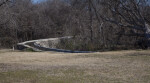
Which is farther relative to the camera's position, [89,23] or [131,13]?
[89,23]

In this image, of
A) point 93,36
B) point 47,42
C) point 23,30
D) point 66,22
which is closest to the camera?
point 93,36

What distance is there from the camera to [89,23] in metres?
35.2

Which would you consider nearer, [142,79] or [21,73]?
[142,79]

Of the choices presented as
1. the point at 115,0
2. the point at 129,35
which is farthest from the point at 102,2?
the point at 129,35

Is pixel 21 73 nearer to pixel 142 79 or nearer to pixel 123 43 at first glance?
pixel 142 79

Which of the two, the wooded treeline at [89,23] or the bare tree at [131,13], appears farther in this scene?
the wooded treeline at [89,23]

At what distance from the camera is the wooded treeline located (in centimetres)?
2611

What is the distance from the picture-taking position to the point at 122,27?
94.7ft

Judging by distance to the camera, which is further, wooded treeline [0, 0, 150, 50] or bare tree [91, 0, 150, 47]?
wooded treeline [0, 0, 150, 50]

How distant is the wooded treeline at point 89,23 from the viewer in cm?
2611

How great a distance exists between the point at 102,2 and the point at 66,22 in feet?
62.9

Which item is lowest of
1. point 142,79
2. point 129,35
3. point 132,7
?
point 142,79

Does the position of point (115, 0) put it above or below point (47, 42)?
above

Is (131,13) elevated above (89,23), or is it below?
above
